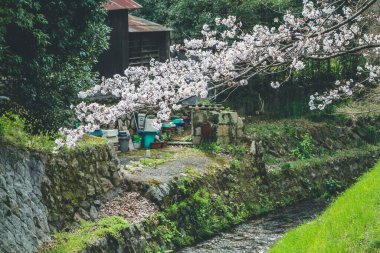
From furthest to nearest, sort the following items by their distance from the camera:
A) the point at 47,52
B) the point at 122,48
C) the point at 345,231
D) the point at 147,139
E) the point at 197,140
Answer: the point at 122,48, the point at 197,140, the point at 147,139, the point at 345,231, the point at 47,52

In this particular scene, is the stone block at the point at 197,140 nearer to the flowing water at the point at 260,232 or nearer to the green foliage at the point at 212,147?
the green foliage at the point at 212,147

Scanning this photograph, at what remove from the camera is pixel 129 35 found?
24625 mm

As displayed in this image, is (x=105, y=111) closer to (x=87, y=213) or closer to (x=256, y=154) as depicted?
(x=87, y=213)

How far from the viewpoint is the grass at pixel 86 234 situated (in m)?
12.5

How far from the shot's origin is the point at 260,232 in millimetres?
17172

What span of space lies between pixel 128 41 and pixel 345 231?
1390 centimetres

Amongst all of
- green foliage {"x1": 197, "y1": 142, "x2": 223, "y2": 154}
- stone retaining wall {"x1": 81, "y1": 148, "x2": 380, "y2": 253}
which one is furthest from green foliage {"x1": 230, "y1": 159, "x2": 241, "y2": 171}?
green foliage {"x1": 197, "y1": 142, "x2": 223, "y2": 154}

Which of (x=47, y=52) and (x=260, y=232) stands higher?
(x=47, y=52)

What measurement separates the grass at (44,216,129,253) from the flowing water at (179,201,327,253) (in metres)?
2.16

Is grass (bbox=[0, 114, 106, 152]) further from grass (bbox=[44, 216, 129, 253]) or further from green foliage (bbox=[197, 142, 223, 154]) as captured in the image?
green foliage (bbox=[197, 142, 223, 154])

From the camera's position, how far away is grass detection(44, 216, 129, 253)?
41.0 feet

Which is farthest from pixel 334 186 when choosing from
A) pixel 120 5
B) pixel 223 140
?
pixel 120 5

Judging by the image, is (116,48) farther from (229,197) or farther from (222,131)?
(229,197)

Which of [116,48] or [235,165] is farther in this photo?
[116,48]
